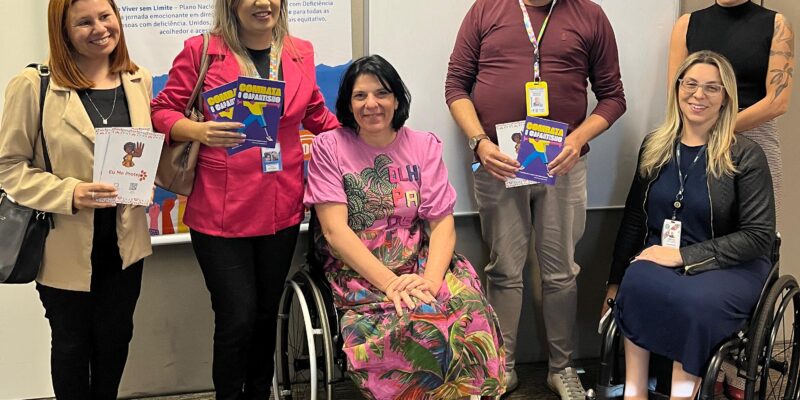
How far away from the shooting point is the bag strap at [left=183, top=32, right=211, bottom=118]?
2.17 meters

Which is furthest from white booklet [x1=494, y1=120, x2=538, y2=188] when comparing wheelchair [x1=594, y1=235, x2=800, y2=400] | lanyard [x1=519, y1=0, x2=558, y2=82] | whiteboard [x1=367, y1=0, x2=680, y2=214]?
wheelchair [x1=594, y1=235, x2=800, y2=400]

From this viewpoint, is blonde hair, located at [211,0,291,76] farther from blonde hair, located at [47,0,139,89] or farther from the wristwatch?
the wristwatch

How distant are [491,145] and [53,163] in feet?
4.79

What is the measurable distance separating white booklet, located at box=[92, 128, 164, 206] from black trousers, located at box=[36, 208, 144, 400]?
0.37ft

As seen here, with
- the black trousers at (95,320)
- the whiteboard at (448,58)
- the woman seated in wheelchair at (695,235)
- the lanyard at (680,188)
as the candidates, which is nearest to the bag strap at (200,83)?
the black trousers at (95,320)

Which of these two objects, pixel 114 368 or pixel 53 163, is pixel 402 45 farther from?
pixel 114 368

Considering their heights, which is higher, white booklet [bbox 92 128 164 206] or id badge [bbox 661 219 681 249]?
white booklet [bbox 92 128 164 206]

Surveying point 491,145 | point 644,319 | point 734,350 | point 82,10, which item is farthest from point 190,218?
point 734,350

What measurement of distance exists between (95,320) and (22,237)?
0.33 metres

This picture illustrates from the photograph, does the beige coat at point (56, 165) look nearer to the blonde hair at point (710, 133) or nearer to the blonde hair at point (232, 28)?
the blonde hair at point (232, 28)

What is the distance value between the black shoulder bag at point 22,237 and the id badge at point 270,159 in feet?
1.99

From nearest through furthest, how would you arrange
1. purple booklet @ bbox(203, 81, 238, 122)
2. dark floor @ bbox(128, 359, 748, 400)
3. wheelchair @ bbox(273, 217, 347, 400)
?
purple booklet @ bbox(203, 81, 238, 122)
wheelchair @ bbox(273, 217, 347, 400)
dark floor @ bbox(128, 359, 748, 400)

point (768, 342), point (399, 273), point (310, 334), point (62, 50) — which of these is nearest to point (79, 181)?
point (62, 50)

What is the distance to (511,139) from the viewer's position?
8.51ft
